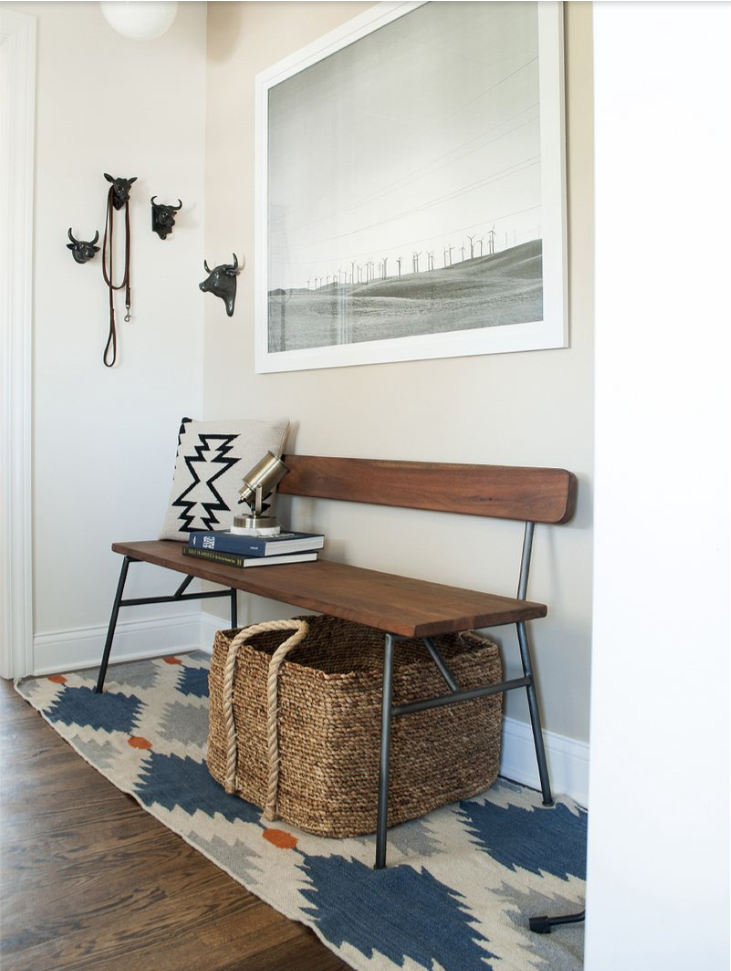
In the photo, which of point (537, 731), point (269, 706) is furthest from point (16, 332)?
point (537, 731)

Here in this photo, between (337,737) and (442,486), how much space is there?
28.0 inches

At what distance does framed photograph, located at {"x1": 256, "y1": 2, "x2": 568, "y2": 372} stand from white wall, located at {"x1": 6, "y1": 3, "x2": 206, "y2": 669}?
45 centimetres

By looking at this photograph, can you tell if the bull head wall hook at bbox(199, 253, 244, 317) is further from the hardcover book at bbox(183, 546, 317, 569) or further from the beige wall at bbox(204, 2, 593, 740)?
the hardcover book at bbox(183, 546, 317, 569)

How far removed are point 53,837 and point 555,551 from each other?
4.00 feet

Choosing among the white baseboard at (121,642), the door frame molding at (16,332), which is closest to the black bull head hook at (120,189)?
the door frame molding at (16,332)

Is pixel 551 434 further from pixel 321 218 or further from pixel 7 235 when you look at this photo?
pixel 7 235

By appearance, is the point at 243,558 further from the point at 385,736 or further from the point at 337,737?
the point at 385,736

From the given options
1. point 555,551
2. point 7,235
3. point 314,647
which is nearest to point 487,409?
point 555,551

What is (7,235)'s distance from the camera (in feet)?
8.67

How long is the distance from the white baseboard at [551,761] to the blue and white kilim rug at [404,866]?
46 mm

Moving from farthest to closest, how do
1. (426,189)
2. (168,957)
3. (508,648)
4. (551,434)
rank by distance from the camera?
(426,189)
(508,648)
(551,434)
(168,957)

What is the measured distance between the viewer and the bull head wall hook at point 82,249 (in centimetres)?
274

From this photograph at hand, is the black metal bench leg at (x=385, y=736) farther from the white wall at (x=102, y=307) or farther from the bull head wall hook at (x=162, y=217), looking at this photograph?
the bull head wall hook at (x=162, y=217)

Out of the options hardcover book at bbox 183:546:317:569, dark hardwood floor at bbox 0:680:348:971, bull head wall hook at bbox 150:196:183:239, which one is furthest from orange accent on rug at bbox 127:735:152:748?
bull head wall hook at bbox 150:196:183:239
